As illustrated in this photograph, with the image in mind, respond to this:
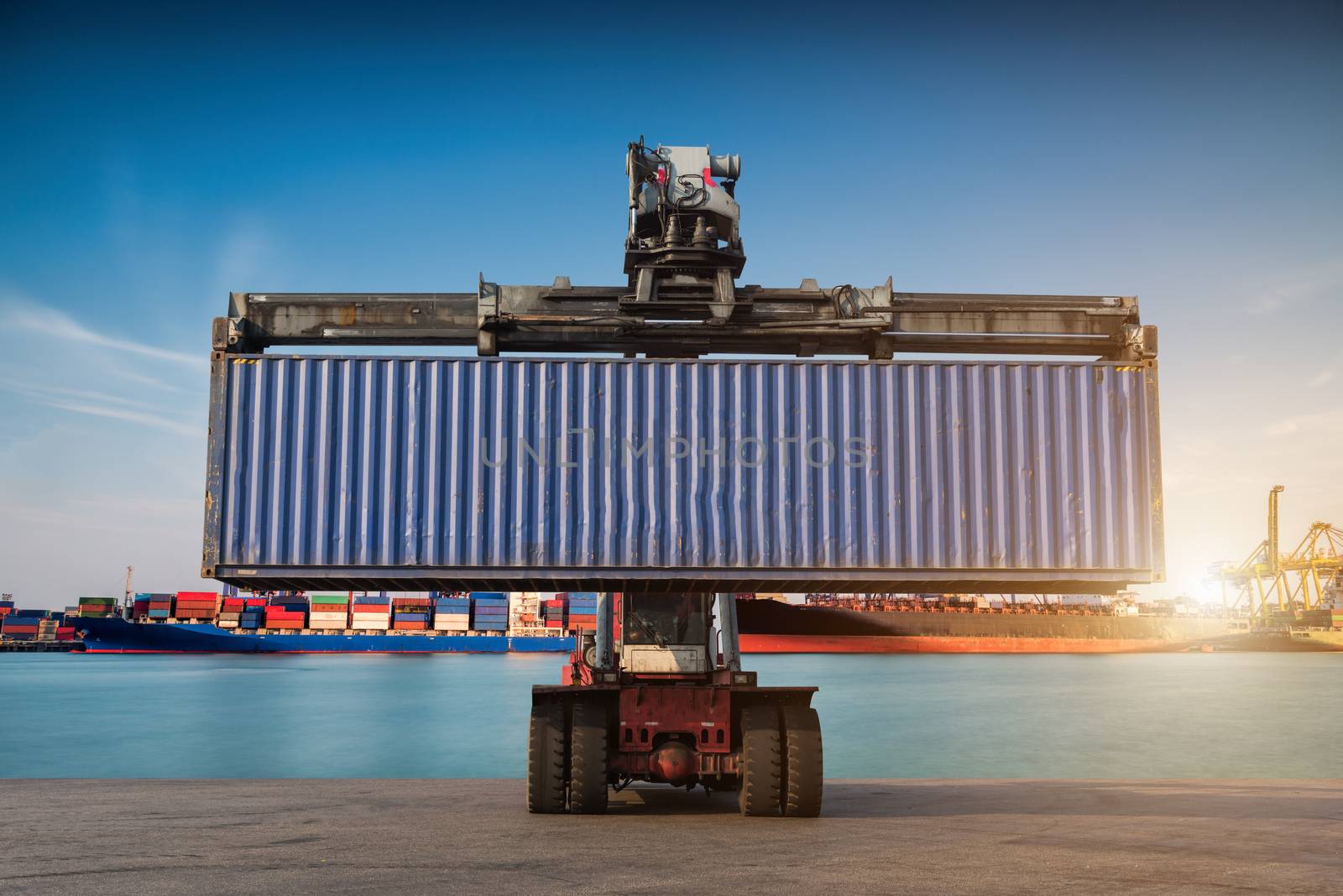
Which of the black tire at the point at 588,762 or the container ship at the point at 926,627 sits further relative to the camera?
the container ship at the point at 926,627

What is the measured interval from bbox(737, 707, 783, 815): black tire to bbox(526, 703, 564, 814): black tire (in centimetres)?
224

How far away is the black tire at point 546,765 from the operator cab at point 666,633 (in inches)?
47.7

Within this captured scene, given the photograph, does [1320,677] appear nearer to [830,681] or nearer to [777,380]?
[830,681]

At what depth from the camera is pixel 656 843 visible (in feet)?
34.1

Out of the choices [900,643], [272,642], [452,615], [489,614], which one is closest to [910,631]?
[900,643]

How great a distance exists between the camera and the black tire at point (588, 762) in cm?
1260

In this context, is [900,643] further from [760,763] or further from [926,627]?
[760,763]

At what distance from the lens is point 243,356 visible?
563 inches

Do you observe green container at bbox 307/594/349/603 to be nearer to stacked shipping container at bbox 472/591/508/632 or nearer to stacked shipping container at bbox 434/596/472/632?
stacked shipping container at bbox 434/596/472/632

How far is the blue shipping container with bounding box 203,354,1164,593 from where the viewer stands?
13758 millimetres

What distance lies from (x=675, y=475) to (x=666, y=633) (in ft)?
6.86

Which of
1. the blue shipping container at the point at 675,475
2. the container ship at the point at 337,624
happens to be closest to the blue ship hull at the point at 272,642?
the container ship at the point at 337,624

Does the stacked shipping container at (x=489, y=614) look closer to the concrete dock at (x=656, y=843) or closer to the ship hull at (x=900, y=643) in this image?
the ship hull at (x=900, y=643)

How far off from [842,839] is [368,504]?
7411 millimetres
